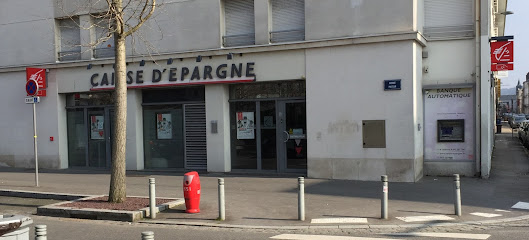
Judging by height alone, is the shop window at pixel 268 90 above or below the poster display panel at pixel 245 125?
above

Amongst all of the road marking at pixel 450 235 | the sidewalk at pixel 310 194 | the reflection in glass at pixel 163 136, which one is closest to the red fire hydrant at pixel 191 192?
the sidewalk at pixel 310 194

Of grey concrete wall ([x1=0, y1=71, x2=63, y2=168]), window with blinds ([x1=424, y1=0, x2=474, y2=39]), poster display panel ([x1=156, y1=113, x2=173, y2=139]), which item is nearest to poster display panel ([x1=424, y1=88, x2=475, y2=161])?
window with blinds ([x1=424, y1=0, x2=474, y2=39])

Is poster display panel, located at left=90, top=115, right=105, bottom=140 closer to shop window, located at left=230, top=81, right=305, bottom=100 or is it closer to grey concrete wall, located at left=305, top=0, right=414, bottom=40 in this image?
shop window, located at left=230, top=81, right=305, bottom=100

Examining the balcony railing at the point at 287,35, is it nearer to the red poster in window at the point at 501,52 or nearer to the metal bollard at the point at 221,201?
the red poster in window at the point at 501,52

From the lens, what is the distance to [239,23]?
52.2 feet

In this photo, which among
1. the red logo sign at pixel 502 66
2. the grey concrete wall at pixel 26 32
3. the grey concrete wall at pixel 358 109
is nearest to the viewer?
the grey concrete wall at pixel 358 109

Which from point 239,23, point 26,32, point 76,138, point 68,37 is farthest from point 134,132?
point 26,32

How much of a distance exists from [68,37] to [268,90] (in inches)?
343

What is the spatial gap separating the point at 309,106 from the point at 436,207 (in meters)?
5.49

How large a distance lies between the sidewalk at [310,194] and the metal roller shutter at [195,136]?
810 millimetres

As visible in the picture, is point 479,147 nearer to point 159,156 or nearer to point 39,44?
point 159,156

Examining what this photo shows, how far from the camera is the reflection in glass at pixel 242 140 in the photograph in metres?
15.8

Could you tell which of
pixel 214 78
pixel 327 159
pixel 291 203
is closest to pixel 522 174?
pixel 327 159

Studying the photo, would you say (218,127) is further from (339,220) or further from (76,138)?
(339,220)
